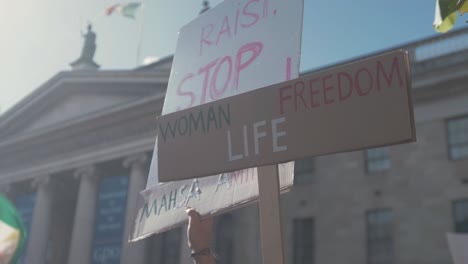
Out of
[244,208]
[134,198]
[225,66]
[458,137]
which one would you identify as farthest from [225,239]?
[225,66]

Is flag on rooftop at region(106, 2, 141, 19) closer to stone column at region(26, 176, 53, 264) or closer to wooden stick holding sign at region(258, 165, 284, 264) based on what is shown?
stone column at region(26, 176, 53, 264)

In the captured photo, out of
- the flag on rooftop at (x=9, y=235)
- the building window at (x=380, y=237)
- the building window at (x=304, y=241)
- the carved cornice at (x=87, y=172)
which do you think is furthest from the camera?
the carved cornice at (x=87, y=172)

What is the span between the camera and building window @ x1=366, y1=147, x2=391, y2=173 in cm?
2219

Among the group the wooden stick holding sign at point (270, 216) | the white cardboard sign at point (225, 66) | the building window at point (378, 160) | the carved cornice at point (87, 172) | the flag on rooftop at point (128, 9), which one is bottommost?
the wooden stick holding sign at point (270, 216)

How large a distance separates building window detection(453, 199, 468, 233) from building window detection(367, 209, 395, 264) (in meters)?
2.38

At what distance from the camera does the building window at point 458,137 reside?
2055 cm

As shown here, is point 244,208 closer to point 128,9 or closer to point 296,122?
point 128,9

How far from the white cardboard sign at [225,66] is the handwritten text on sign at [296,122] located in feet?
2.09

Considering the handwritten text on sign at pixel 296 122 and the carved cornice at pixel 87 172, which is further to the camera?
the carved cornice at pixel 87 172

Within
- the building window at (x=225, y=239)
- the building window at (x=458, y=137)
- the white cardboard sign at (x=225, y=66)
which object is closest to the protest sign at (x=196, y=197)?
the white cardboard sign at (x=225, y=66)

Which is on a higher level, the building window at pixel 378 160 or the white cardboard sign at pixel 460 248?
the building window at pixel 378 160

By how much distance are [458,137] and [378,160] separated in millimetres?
3121

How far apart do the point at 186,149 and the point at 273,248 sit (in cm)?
79

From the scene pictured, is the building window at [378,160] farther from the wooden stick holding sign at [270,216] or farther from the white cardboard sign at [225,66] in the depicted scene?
the wooden stick holding sign at [270,216]
